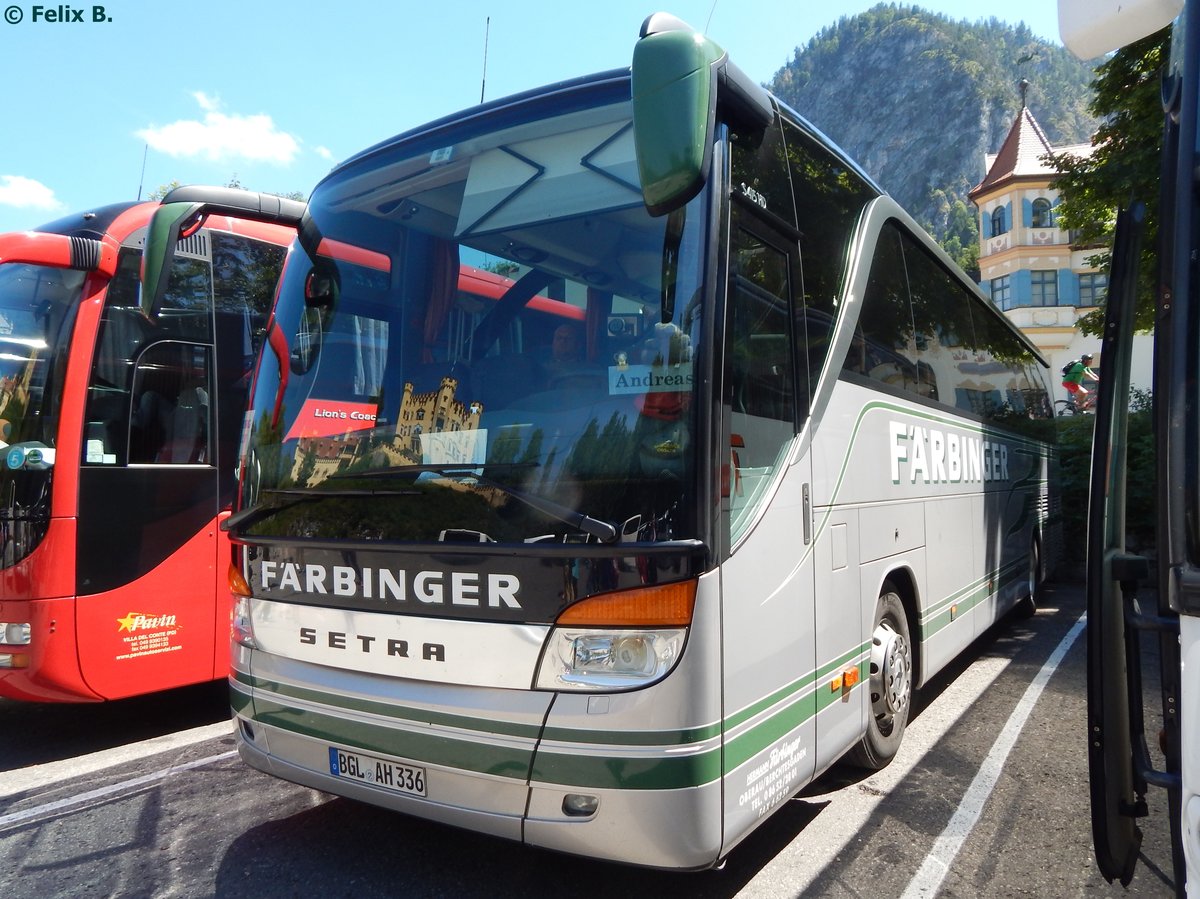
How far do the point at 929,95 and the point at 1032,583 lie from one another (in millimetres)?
159422

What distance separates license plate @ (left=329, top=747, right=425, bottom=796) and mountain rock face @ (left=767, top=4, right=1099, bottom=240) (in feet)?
421

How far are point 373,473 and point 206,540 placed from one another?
9.87 feet

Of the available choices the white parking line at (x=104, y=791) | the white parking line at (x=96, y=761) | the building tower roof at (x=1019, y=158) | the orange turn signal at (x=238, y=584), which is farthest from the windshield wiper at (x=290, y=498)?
the building tower roof at (x=1019, y=158)

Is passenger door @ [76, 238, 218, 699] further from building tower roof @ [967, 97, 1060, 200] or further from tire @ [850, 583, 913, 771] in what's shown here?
building tower roof @ [967, 97, 1060, 200]

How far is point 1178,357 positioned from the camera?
6.72ft

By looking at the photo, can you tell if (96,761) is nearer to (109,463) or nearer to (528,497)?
(109,463)

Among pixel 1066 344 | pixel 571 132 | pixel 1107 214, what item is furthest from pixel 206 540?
pixel 1066 344

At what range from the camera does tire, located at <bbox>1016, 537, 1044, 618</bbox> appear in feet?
30.6

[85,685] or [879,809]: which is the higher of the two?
[85,685]

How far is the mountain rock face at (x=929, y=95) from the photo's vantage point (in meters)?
137

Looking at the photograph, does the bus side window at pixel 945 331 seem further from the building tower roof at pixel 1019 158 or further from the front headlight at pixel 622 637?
the building tower roof at pixel 1019 158

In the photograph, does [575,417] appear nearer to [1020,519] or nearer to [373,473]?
[373,473]

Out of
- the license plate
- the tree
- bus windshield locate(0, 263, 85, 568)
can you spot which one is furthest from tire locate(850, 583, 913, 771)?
the tree

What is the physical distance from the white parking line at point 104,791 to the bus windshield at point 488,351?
1.99 meters
